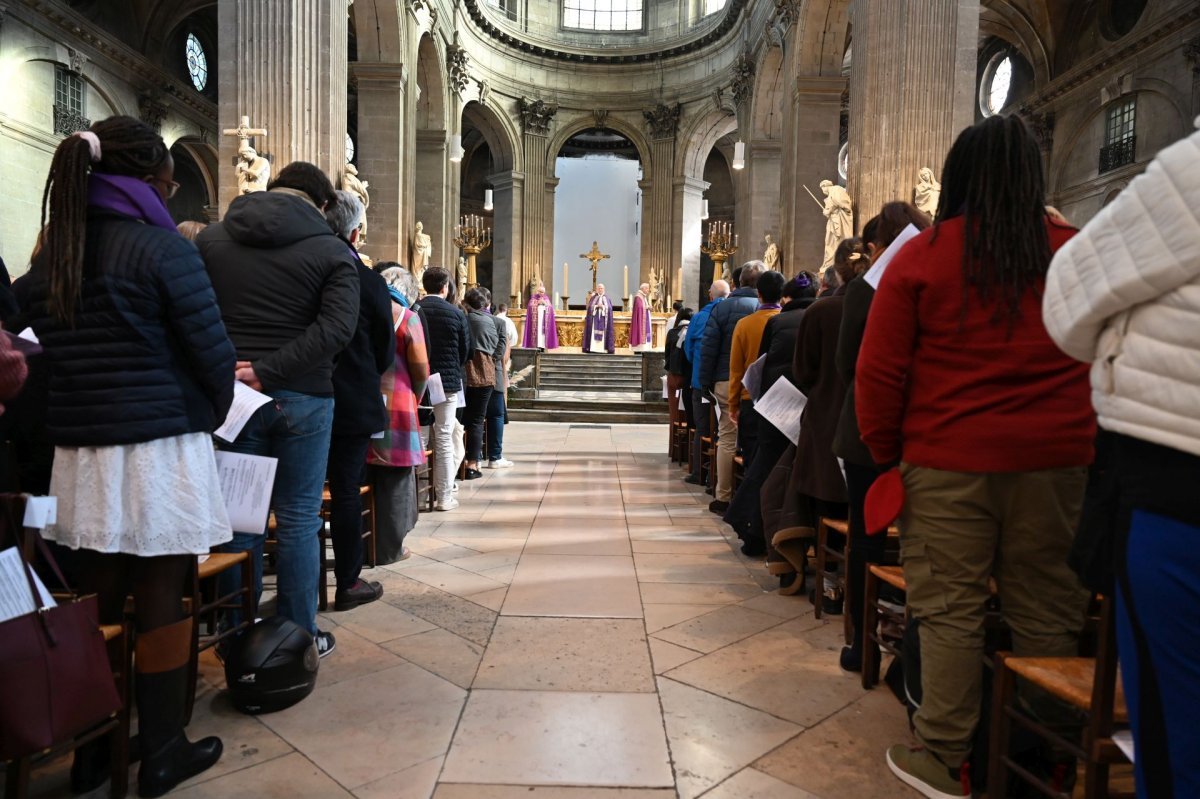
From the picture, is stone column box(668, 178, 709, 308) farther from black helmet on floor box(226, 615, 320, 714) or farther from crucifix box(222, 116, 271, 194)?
black helmet on floor box(226, 615, 320, 714)

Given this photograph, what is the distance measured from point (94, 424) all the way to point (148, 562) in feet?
1.37

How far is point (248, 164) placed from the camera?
9727mm

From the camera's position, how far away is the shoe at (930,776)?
2.19m

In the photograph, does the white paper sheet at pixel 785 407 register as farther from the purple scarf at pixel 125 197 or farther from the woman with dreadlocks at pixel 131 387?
the purple scarf at pixel 125 197

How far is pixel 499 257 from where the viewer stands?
2594 cm

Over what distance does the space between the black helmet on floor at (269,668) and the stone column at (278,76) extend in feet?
28.3

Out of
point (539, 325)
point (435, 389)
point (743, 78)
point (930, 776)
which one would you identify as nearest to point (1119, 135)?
point (743, 78)

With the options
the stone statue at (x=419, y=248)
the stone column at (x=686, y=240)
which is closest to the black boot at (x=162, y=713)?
the stone statue at (x=419, y=248)

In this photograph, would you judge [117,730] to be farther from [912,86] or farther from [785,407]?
[912,86]

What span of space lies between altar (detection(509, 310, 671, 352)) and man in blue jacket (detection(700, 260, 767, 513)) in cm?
1497

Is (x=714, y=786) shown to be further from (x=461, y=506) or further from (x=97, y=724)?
(x=461, y=506)

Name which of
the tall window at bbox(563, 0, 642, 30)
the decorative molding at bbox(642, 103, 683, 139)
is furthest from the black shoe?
the tall window at bbox(563, 0, 642, 30)

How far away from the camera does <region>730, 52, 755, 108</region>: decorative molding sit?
21.0m

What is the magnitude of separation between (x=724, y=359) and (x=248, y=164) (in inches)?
273
